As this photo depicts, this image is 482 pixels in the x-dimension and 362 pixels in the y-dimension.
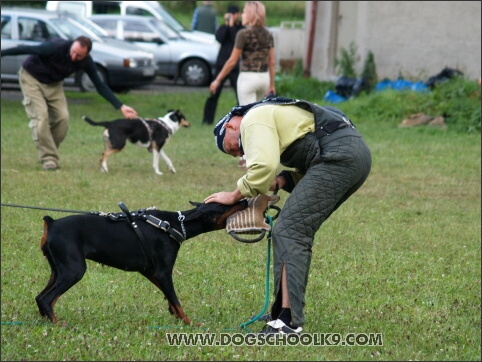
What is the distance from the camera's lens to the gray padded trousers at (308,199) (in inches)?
220

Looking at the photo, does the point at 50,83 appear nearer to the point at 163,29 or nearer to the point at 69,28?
the point at 69,28

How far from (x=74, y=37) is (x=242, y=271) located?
50.8 ft

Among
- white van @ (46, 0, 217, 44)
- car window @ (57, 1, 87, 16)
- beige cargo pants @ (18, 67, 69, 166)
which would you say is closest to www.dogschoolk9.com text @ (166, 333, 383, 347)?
beige cargo pants @ (18, 67, 69, 166)

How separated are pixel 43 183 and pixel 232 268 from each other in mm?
4578

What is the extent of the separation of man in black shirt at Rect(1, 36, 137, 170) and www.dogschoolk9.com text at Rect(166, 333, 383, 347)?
19.8 feet

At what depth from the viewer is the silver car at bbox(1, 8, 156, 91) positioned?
22.0 metres

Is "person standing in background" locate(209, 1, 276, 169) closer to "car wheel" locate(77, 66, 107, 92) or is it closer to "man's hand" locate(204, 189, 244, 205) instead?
"man's hand" locate(204, 189, 244, 205)

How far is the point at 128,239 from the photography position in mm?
5867

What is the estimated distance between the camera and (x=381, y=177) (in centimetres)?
1322

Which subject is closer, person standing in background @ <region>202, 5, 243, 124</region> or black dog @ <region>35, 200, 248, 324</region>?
black dog @ <region>35, 200, 248, 324</region>

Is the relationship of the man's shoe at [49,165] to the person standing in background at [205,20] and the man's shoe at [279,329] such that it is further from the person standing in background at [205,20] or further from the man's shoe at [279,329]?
the person standing in background at [205,20]

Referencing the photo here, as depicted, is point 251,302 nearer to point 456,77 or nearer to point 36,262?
point 36,262

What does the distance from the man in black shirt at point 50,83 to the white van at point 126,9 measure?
1411cm

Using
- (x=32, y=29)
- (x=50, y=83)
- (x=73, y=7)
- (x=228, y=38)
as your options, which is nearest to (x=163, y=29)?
(x=73, y=7)
